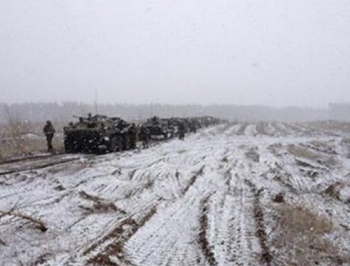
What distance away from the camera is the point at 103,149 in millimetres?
22781

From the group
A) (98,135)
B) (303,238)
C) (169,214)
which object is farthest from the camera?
(98,135)

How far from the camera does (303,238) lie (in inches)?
360

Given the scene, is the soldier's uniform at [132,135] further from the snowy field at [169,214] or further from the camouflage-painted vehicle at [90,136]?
the snowy field at [169,214]

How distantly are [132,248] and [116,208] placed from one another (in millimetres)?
3021

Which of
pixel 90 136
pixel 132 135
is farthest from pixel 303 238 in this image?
pixel 132 135

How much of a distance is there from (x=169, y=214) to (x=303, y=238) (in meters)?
3.16

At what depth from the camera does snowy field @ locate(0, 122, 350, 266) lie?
26.7 feet

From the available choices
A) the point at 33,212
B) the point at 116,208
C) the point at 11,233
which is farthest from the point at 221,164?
the point at 11,233

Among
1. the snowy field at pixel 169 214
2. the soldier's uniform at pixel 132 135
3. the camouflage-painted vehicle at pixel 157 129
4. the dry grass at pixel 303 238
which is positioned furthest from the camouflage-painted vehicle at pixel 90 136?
the dry grass at pixel 303 238

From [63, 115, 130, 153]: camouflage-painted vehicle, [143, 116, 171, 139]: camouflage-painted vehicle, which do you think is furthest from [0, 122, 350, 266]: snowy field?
[143, 116, 171, 139]: camouflage-painted vehicle

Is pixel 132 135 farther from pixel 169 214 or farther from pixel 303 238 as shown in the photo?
pixel 303 238

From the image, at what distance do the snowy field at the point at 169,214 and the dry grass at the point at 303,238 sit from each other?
0.02 meters

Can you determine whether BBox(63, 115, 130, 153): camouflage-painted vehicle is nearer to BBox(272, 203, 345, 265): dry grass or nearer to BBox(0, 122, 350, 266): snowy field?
BBox(0, 122, 350, 266): snowy field

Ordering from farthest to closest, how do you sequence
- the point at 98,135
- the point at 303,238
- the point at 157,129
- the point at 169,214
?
the point at 157,129 < the point at 98,135 < the point at 169,214 < the point at 303,238
